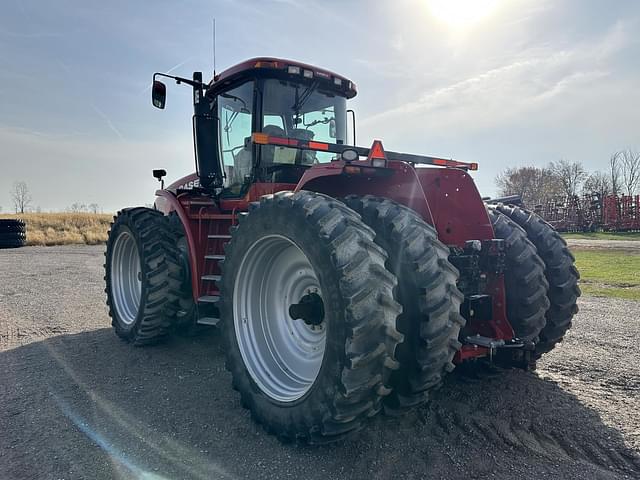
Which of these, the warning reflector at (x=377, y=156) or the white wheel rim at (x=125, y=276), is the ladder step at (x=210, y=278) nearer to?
the white wheel rim at (x=125, y=276)

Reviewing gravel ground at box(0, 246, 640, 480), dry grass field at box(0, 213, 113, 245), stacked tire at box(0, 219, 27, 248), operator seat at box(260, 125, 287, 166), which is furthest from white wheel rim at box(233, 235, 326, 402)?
dry grass field at box(0, 213, 113, 245)

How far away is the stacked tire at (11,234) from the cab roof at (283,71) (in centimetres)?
2244

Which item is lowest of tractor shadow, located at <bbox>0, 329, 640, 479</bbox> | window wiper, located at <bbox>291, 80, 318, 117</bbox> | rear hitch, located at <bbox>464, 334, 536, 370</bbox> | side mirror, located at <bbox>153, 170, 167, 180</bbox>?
tractor shadow, located at <bbox>0, 329, 640, 479</bbox>

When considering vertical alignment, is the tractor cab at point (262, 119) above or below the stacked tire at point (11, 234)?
above

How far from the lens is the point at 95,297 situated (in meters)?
9.12

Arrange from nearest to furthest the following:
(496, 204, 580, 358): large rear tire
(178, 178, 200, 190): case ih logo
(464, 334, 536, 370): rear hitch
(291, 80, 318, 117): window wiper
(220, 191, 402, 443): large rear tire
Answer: (220, 191, 402, 443): large rear tire, (464, 334, 536, 370): rear hitch, (496, 204, 580, 358): large rear tire, (291, 80, 318, 117): window wiper, (178, 178, 200, 190): case ih logo

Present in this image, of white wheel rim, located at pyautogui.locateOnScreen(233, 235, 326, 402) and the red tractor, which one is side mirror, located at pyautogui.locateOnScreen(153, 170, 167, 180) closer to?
the red tractor

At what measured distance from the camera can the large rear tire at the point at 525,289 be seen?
367 centimetres

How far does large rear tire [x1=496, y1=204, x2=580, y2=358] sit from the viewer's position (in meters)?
3.98

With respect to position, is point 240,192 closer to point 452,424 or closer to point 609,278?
point 452,424

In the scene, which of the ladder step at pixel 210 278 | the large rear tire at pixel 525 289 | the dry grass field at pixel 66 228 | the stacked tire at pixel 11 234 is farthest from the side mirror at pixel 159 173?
the dry grass field at pixel 66 228

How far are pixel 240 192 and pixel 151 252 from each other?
1.31 meters

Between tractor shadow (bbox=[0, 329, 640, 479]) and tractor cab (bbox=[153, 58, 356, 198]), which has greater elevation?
tractor cab (bbox=[153, 58, 356, 198])

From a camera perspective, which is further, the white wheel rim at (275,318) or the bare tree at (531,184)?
the bare tree at (531,184)
